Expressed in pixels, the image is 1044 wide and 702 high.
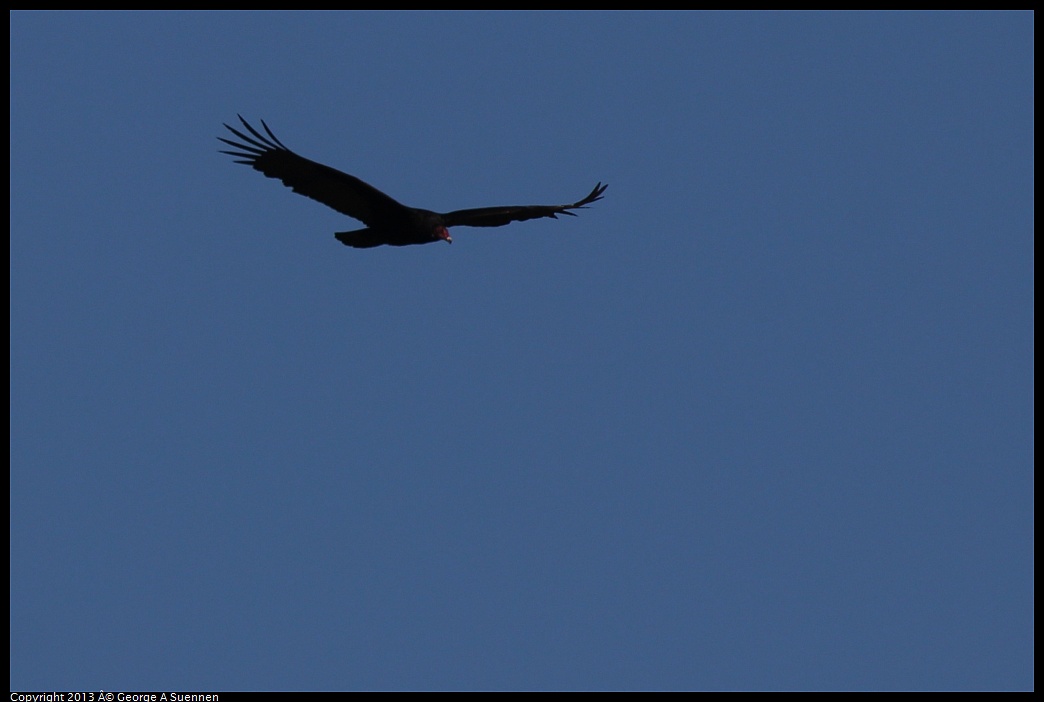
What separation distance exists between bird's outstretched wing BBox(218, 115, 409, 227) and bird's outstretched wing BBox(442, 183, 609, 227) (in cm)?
140

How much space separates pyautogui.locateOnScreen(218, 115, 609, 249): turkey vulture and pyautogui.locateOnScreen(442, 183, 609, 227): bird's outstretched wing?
0.07 feet

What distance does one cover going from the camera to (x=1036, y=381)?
25.8m

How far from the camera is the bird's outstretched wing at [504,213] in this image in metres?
24.2

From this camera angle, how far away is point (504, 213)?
24.8 metres

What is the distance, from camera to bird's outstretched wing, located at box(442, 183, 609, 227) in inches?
953

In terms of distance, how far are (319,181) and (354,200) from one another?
0.62 meters

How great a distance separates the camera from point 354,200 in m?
22.7

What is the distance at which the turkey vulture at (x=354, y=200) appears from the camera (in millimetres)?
22016

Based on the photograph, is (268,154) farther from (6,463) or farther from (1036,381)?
(1036,381)

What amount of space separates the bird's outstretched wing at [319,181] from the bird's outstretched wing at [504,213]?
1404 mm

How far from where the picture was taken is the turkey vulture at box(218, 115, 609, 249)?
22.0 m
